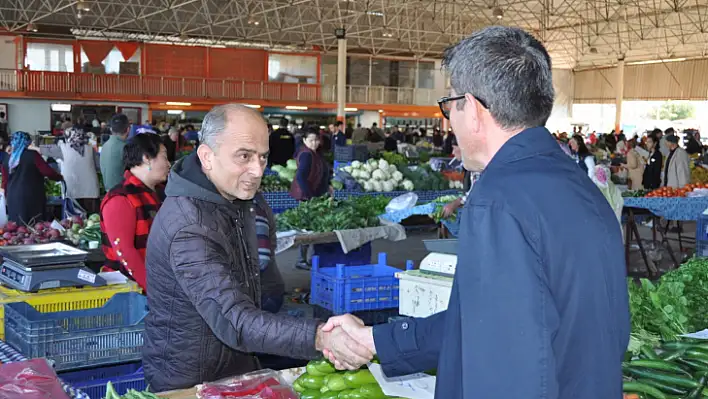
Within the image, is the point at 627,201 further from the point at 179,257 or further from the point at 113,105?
the point at 113,105

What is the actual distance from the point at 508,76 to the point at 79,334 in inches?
88.8

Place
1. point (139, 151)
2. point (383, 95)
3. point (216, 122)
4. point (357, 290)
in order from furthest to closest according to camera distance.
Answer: point (383, 95) < point (357, 290) < point (139, 151) < point (216, 122)

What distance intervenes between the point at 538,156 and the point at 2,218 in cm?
726

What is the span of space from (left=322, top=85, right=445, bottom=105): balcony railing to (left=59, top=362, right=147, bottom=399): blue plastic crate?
2930 cm

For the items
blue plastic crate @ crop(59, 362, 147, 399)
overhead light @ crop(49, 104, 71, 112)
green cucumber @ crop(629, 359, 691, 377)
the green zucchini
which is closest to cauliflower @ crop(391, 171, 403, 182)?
blue plastic crate @ crop(59, 362, 147, 399)

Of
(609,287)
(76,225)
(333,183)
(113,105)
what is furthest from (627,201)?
(113,105)

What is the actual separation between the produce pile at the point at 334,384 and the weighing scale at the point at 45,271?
126 centimetres

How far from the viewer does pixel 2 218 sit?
7703mm

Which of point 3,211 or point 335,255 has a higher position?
point 3,211

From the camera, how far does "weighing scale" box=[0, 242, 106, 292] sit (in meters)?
3.37

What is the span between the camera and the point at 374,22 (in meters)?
32.2

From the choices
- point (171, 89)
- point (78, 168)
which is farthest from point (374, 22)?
point (78, 168)

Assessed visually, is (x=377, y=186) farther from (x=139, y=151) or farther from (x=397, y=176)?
(x=139, y=151)

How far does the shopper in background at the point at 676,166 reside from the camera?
A: 39.1 ft
